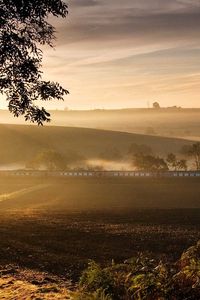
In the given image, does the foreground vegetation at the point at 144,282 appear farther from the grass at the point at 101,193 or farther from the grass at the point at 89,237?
the grass at the point at 101,193

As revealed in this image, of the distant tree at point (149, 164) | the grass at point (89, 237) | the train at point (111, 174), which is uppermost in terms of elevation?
the distant tree at point (149, 164)

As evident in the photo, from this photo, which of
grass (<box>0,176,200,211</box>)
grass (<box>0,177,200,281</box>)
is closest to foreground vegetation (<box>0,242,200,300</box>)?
grass (<box>0,177,200,281</box>)

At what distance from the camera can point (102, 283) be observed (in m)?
10.5

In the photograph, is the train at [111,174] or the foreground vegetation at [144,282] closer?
the foreground vegetation at [144,282]

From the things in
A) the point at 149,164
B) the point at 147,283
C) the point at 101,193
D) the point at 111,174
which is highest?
the point at 149,164

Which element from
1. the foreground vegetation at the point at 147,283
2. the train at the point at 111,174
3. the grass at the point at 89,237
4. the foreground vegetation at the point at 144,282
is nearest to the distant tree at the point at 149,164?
the train at the point at 111,174

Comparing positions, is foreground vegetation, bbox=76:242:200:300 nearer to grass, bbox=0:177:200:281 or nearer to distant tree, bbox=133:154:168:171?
grass, bbox=0:177:200:281

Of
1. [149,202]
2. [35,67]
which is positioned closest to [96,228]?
[35,67]

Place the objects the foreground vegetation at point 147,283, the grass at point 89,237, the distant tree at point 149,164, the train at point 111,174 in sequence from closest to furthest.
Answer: the foreground vegetation at point 147,283
the grass at point 89,237
the train at point 111,174
the distant tree at point 149,164

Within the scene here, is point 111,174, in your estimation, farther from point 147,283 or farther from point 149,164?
point 147,283

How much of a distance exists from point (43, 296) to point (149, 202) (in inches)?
2023

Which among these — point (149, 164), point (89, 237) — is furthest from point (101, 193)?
point (89, 237)

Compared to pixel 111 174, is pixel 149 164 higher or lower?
higher

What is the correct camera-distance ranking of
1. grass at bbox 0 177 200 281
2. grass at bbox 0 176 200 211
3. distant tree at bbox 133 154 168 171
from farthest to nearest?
distant tree at bbox 133 154 168 171
grass at bbox 0 176 200 211
grass at bbox 0 177 200 281
